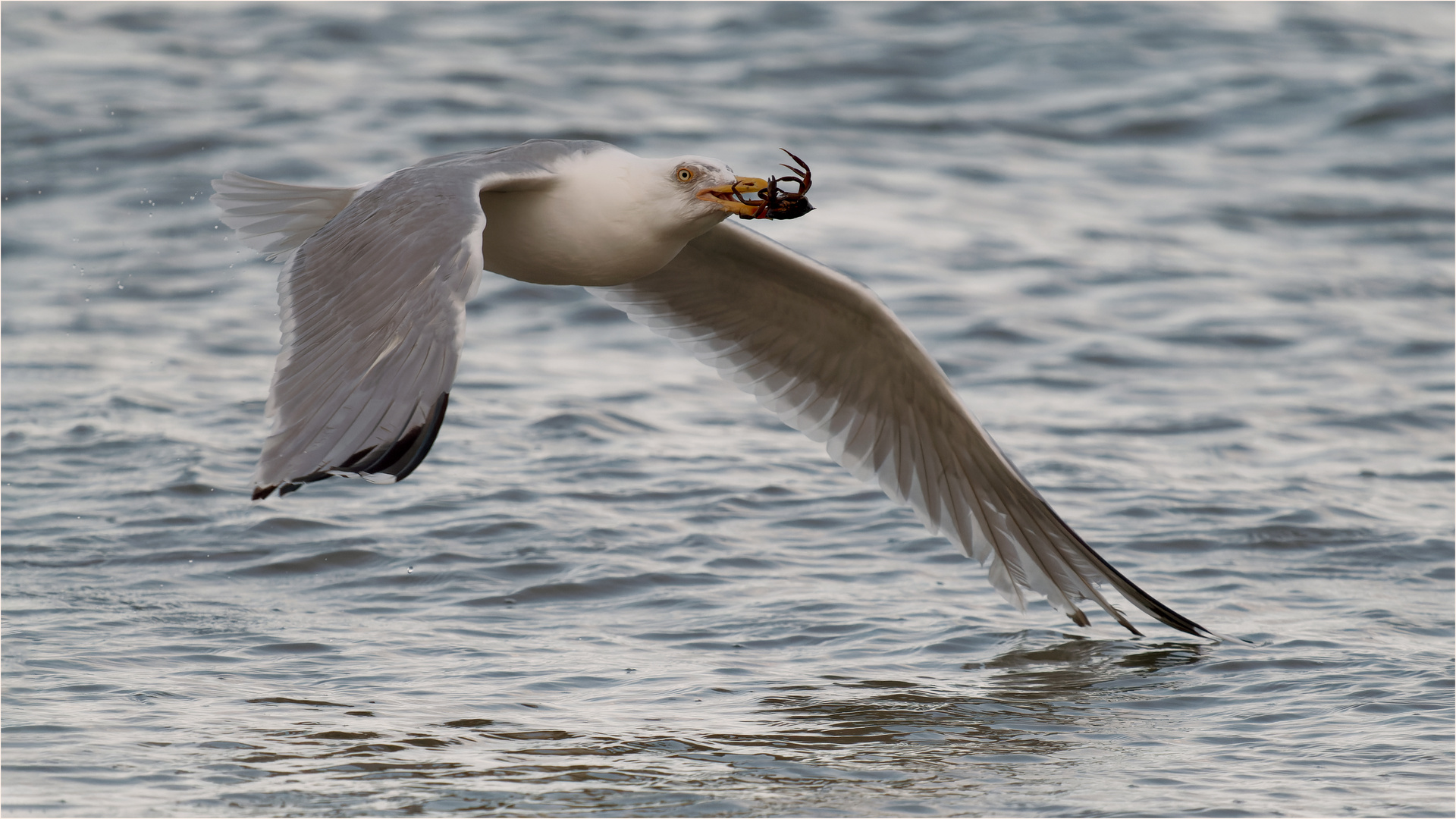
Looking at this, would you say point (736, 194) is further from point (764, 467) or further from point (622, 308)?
point (764, 467)

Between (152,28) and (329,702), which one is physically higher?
(152,28)

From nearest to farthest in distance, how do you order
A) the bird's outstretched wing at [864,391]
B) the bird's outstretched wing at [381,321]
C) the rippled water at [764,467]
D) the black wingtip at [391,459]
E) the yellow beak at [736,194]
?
the black wingtip at [391,459]
the bird's outstretched wing at [381,321]
the rippled water at [764,467]
the yellow beak at [736,194]
the bird's outstretched wing at [864,391]

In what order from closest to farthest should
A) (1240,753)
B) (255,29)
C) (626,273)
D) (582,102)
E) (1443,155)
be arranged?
(1240,753) < (626,273) < (1443,155) < (582,102) < (255,29)

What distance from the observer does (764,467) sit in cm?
840

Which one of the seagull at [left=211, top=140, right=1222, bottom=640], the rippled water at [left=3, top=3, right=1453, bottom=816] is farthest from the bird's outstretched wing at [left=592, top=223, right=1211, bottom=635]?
the rippled water at [left=3, top=3, right=1453, bottom=816]

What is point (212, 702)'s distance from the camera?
17.9 ft

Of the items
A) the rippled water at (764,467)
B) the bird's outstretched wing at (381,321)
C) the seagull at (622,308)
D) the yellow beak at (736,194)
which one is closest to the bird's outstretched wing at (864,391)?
the seagull at (622,308)

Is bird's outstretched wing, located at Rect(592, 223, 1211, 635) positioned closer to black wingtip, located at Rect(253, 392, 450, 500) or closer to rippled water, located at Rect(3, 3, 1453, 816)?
rippled water, located at Rect(3, 3, 1453, 816)

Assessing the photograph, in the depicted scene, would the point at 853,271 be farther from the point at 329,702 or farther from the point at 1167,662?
the point at 329,702

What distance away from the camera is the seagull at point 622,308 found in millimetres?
4332

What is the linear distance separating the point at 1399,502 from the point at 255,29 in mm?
12601

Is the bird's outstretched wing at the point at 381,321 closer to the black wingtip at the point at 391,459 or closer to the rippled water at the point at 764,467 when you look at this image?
the black wingtip at the point at 391,459

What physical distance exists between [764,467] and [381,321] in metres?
4.01

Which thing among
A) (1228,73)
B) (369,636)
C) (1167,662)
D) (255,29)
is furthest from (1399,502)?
(255,29)
